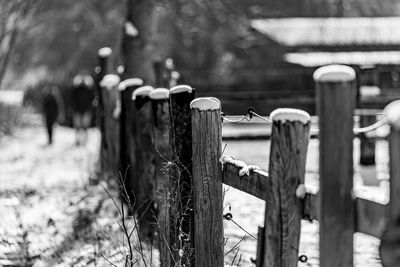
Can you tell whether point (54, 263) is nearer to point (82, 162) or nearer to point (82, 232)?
point (82, 232)

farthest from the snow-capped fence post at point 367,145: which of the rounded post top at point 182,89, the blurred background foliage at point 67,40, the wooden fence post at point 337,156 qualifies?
the blurred background foliage at point 67,40

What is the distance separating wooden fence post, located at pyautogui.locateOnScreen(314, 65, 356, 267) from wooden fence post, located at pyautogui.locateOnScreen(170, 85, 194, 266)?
1.81 m

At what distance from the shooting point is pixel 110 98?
1098 cm

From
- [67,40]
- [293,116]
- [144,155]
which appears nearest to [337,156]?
[293,116]

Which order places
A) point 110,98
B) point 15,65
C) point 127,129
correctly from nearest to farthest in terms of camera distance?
point 127,129
point 110,98
point 15,65

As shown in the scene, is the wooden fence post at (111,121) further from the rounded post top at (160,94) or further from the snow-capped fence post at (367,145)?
the rounded post top at (160,94)

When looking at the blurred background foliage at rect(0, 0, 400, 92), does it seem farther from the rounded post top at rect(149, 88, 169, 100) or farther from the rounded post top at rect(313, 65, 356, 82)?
the rounded post top at rect(313, 65, 356, 82)

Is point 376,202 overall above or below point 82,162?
above

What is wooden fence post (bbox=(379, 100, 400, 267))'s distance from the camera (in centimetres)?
283

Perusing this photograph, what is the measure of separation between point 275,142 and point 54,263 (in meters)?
3.69

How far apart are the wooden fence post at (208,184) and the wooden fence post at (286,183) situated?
1.06 metres

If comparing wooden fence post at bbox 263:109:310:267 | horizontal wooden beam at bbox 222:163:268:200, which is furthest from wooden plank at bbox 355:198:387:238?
horizontal wooden beam at bbox 222:163:268:200

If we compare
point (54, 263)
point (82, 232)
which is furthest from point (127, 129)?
point (54, 263)

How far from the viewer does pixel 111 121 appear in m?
10.6
